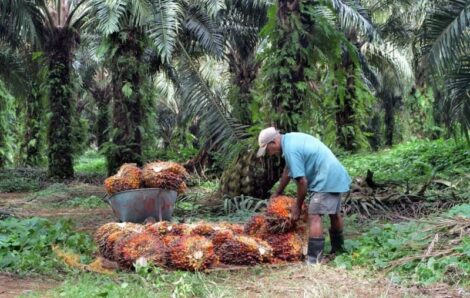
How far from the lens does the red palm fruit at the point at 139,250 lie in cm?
546

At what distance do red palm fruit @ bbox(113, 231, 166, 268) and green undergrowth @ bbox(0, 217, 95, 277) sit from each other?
42cm

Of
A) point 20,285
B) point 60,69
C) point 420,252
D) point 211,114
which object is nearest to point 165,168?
point 20,285

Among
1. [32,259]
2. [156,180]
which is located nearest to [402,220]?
[156,180]

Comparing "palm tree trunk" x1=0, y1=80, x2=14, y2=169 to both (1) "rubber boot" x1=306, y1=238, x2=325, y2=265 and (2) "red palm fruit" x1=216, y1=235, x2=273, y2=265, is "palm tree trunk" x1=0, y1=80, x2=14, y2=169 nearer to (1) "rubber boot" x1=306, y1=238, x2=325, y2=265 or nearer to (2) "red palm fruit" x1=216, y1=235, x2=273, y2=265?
(2) "red palm fruit" x1=216, y1=235, x2=273, y2=265

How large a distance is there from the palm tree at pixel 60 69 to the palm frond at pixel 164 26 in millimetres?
4743

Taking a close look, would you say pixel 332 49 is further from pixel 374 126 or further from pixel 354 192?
pixel 374 126

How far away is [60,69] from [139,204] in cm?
959

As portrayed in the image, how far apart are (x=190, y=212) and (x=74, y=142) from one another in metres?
8.18

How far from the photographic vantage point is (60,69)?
51.5 ft

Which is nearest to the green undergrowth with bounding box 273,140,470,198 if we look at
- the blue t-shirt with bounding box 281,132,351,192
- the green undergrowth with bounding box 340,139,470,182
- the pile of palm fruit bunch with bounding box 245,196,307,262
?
the green undergrowth with bounding box 340,139,470,182

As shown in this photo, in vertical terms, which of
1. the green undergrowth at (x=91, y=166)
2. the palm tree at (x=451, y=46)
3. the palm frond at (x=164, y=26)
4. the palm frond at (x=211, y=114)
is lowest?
the green undergrowth at (x=91, y=166)

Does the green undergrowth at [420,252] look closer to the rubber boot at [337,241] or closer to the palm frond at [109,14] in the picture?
the rubber boot at [337,241]

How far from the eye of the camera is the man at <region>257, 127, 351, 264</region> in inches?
226

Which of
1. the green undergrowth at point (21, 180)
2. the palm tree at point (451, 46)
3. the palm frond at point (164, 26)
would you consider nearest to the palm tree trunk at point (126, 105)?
the palm frond at point (164, 26)
